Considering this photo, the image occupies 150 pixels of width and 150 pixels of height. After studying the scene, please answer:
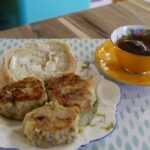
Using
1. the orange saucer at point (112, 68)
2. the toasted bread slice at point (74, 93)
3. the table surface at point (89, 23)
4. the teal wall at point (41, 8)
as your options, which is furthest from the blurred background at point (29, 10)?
the toasted bread slice at point (74, 93)

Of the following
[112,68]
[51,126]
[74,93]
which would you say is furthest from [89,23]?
[51,126]

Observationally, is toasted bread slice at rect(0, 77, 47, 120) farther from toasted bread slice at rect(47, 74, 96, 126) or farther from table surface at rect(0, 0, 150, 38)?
table surface at rect(0, 0, 150, 38)

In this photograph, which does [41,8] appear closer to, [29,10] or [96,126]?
[29,10]

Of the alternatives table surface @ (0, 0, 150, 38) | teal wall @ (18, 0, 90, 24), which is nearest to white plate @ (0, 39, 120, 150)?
table surface @ (0, 0, 150, 38)

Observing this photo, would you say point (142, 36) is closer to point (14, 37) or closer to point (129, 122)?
point (129, 122)

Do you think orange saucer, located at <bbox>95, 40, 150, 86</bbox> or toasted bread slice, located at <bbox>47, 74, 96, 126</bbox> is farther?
orange saucer, located at <bbox>95, 40, 150, 86</bbox>

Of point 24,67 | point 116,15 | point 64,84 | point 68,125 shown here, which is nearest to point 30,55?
point 24,67
